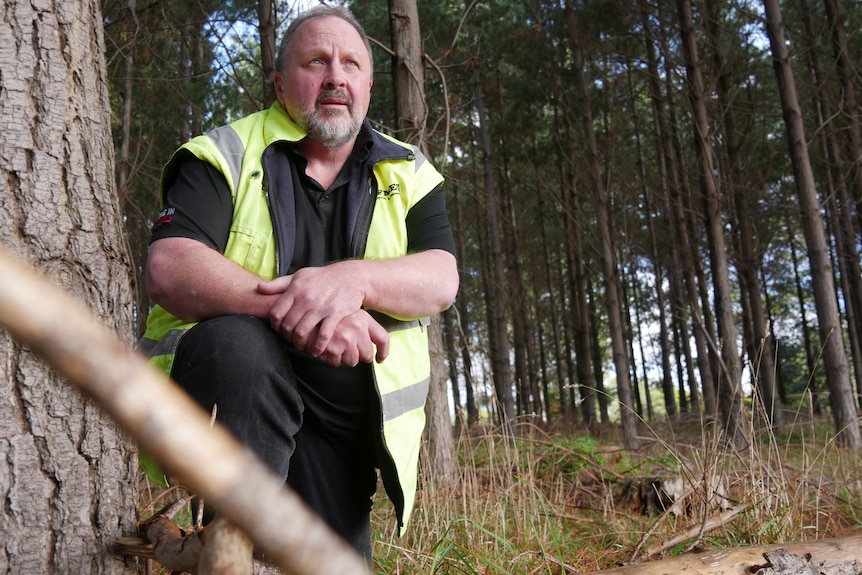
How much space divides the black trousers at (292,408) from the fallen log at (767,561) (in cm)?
67

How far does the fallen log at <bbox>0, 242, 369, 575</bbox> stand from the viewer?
30 cm

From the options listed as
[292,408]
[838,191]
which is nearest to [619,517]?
[292,408]

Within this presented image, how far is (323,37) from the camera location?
2.09m

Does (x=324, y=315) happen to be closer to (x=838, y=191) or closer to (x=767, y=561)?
(x=767, y=561)

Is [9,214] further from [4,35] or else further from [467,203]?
[467,203]

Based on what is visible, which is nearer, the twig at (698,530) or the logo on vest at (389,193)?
the logo on vest at (389,193)

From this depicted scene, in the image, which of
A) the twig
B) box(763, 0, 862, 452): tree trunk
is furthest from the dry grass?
box(763, 0, 862, 452): tree trunk

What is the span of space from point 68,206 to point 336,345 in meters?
0.71

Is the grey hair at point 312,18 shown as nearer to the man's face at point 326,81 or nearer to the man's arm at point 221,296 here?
the man's face at point 326,81

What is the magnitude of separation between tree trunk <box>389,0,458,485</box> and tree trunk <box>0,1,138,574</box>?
2731mm

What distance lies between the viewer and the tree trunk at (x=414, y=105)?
14.2ft

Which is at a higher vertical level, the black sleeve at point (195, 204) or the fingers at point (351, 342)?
the black sleeve at point (195, 204)

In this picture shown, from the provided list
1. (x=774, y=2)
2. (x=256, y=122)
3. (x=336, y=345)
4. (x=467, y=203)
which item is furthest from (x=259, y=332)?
(x=467, y=203)

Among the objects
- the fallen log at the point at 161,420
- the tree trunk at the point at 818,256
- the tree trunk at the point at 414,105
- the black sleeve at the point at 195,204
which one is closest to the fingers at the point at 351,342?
the black sleeve at the point at 195,204
